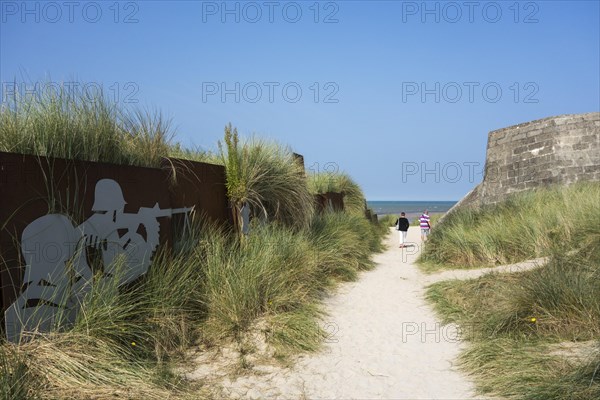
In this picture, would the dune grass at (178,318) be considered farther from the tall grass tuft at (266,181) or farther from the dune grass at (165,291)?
the tall grass tuft at (266,181)

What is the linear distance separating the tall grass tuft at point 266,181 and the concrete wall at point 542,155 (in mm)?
8441

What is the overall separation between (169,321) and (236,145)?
419 centimetres

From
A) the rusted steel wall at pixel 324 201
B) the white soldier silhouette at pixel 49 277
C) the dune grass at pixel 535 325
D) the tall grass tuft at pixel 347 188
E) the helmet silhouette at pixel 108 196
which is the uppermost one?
the tall grass tuft at pixel 347 188

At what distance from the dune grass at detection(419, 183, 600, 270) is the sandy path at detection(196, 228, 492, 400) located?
8.41 ft

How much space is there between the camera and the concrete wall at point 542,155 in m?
14.1

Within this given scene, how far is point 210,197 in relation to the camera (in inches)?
317

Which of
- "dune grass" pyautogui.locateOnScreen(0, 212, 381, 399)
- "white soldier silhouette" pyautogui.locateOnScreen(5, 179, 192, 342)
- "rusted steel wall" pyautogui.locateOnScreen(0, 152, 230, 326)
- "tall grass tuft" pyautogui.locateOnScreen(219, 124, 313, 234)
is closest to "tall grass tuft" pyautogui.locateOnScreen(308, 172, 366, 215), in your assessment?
"tall grass tuft" pyautogui.locateOnScreen(219, 124, 313, 234)

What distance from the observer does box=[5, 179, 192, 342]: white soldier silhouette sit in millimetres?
4207

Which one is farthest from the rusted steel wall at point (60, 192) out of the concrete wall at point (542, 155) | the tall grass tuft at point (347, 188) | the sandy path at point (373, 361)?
the tall grass tuft at point (347, 188)

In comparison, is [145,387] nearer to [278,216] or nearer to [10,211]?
[10,211]

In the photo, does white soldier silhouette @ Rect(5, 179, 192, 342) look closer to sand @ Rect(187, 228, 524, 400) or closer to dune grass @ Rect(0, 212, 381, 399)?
dune grass @ Rect(0, 212, 381, 399)

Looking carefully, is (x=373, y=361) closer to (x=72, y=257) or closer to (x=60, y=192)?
(x=72, y=257)

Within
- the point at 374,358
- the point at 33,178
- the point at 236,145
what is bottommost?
the point at 374,358

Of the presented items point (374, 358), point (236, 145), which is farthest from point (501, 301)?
point (236, 145)
